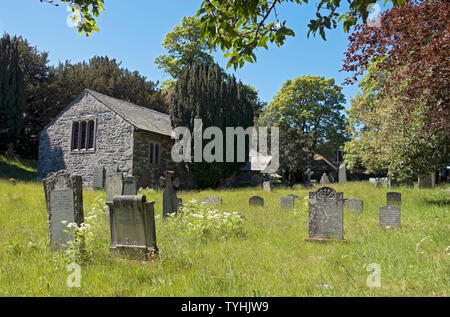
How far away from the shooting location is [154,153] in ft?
70.6

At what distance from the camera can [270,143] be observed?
109ft

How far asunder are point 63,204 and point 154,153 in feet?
51.5

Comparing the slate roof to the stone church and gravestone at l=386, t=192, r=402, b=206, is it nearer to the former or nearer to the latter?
the stone church

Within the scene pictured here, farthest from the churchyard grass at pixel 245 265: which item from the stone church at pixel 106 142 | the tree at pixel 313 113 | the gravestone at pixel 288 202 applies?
the tree at pixel 313 113

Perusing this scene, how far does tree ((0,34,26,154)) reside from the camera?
2434 centimetres

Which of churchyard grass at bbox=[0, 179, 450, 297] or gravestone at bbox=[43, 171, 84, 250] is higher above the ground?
gravestone at bbox=[43, 171, 84, 250]

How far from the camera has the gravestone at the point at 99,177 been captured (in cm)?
2014

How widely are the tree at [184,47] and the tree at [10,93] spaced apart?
1300cm

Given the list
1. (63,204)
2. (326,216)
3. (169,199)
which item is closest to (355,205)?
(326,216)

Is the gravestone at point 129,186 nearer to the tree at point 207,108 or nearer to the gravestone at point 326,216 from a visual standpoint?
the gravestone at point 326,216

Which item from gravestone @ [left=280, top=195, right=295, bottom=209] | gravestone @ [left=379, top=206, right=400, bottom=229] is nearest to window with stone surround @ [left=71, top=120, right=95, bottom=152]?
gravestone @ [left=280, top=195, right=295, bottom=209]

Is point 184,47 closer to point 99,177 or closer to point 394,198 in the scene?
point 99,177

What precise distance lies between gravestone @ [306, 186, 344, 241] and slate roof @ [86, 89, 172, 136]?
1486cm
